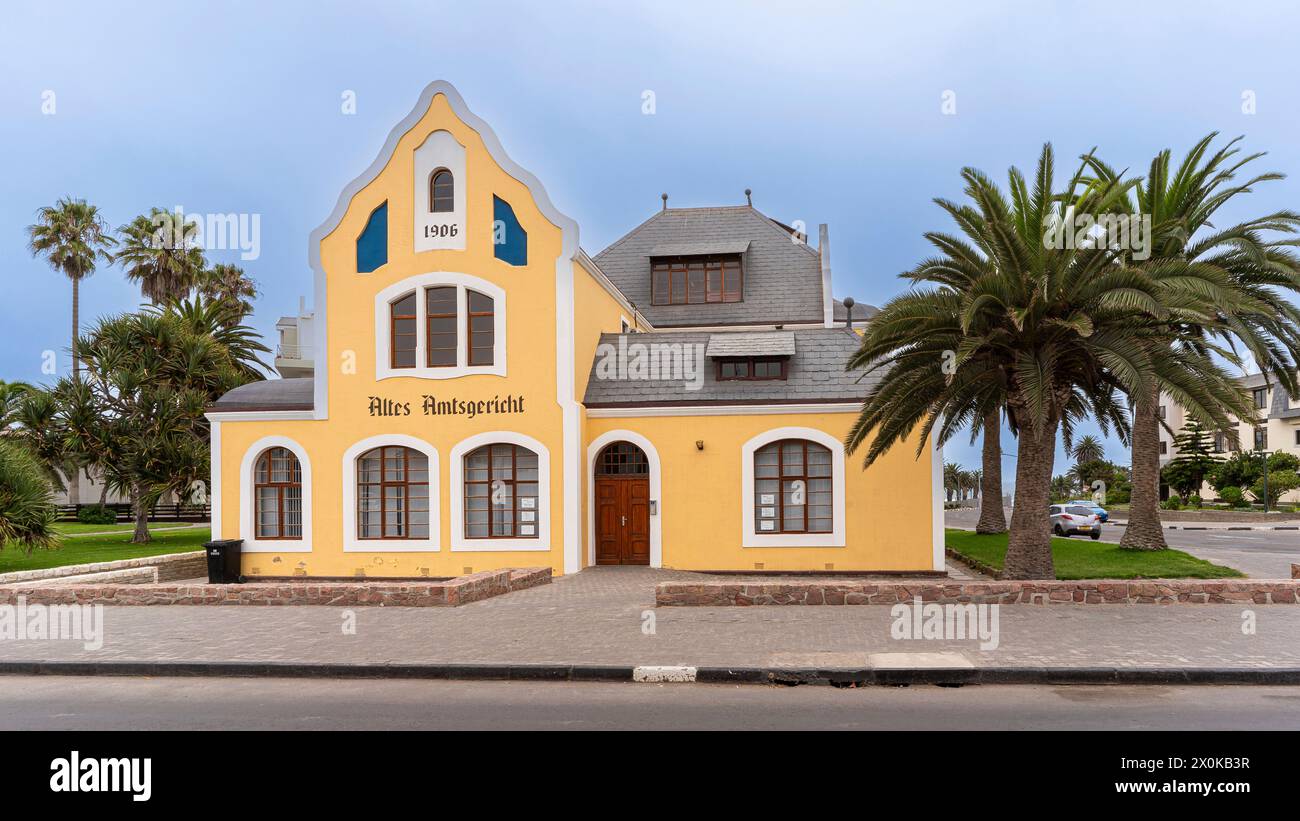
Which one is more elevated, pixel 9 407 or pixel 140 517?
pixel 9 407

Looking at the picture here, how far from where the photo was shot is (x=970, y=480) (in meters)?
130

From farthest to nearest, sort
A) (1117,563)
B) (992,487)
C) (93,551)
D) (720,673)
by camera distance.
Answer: (992,487), (93,551), (1117,563), (720,673)

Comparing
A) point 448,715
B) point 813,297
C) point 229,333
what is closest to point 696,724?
point 448,715

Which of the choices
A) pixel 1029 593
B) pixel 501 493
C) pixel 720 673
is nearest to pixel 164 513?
pixel 501 493

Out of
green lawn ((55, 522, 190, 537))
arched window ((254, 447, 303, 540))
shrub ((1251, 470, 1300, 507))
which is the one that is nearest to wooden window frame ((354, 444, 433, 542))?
arched window ((254, 447, 303, 540))

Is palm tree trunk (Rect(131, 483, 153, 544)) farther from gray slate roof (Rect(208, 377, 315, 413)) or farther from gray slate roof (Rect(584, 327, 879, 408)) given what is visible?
gray slate roof (Rect(584, 327, 879, 408))

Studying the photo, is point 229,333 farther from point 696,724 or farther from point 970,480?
point 970,480

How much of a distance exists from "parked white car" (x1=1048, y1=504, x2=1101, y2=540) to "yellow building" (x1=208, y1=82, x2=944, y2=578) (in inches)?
802

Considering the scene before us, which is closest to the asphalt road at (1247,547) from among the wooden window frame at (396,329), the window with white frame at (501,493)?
the window with white frame at (501,493)

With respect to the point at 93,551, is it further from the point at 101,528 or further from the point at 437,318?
the point at 101,528

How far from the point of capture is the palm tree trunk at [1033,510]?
1702 cm

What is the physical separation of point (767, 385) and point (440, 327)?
797 cm

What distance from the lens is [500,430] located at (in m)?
21.9
